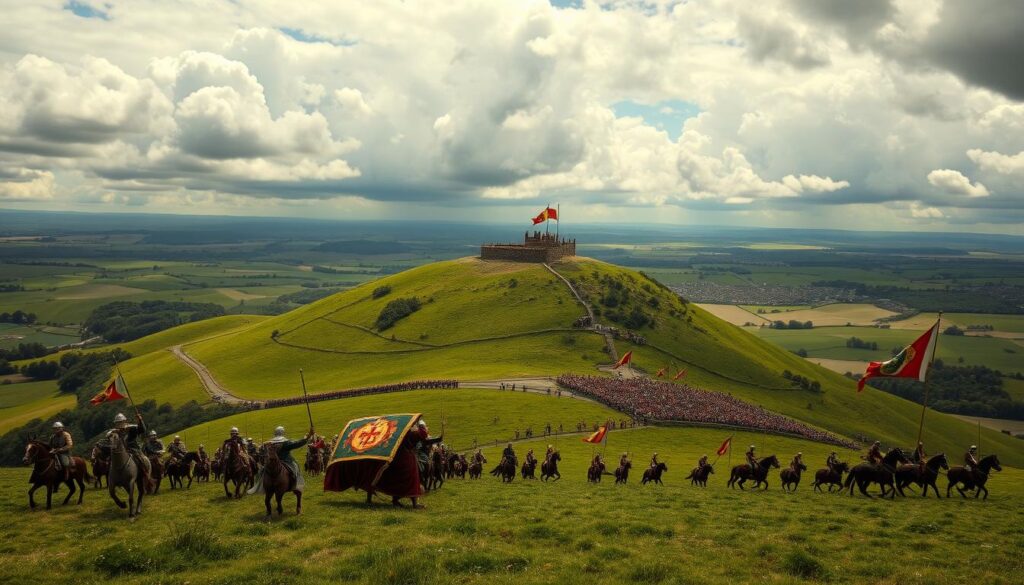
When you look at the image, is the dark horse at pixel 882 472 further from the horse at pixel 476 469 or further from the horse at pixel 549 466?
the horse at pixel 476 469

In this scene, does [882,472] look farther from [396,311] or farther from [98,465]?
[396,311]

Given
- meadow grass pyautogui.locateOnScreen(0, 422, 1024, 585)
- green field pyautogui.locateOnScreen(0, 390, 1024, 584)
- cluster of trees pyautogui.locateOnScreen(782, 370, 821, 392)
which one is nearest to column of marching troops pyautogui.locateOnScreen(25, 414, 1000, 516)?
green field pyautogui.locateOnScreen(0, 390, 1024, 584)

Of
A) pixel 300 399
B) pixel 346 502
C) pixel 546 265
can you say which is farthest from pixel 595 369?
pixel 346 502

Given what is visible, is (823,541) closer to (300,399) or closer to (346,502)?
(346,502)

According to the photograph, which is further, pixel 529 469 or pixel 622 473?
pixel 529 469

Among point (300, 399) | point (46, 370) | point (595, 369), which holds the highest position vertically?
point (595, 369)

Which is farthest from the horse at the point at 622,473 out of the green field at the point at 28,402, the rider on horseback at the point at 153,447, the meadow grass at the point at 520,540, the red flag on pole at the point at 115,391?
the green field at the point at 28,402

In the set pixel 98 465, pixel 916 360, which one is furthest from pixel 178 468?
pixel 916 360
